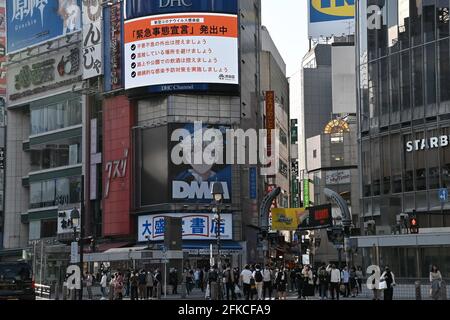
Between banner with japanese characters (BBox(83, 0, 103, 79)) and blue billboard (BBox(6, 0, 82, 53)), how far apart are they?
243 centimetres

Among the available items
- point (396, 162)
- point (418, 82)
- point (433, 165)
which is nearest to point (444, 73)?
point (418, 82)

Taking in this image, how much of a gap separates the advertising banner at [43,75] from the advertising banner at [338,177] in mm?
51118

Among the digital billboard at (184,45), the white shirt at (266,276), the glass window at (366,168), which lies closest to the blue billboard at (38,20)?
the digital billboard at (184,45)

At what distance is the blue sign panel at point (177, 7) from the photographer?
237 ft

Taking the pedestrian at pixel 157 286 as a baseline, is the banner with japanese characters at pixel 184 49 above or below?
above

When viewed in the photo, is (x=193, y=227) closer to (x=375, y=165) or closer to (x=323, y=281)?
(x=375, y=165)

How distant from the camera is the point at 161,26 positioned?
72688 mm

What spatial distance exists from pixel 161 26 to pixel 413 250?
36146 mm

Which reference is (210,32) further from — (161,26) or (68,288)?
(68,288)

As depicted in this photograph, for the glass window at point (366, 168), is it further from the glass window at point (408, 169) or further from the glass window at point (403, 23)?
the glass window at point (403, 23)

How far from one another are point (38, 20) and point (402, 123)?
163ft

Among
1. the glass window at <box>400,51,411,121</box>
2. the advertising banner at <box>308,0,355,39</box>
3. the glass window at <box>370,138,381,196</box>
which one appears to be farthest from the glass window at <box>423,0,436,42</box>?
the advertising banner at <box>308,0,355,39</box>

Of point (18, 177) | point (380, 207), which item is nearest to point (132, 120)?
point (18, 177)

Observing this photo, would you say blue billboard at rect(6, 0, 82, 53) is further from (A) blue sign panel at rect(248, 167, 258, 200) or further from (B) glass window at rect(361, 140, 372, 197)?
(B) glass window at rect(361, 140, 372, 197)
